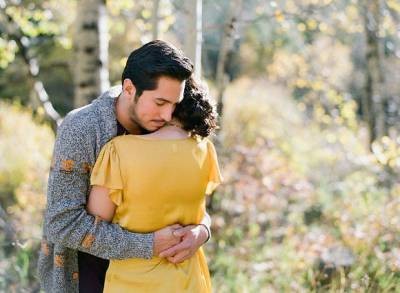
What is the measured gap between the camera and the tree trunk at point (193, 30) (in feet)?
11.7

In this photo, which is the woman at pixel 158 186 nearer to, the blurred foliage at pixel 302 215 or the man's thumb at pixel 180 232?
the man's thumb at pixel 180 232

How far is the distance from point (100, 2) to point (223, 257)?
2.17 m

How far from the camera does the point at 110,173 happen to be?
82.7 inches

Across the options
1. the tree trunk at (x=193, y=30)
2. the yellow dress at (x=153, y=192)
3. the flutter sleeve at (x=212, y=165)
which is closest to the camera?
the yellow dress at (x=153, y=192)

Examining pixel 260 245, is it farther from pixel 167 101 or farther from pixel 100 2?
pixel 167 101

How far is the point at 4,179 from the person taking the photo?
756 centimetres

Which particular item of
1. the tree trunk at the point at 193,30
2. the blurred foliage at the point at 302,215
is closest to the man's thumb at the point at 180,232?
the blurred foliage at the point at 302,215

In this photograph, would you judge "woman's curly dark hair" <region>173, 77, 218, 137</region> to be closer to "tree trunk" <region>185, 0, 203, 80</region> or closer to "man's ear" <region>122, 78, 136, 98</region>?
"man's ear" <region>122, 78, 136, 98</region>

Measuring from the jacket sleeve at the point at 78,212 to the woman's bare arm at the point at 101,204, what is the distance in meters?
0.02

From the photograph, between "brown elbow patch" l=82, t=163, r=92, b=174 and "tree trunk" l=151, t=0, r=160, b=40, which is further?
"tree trunk" l=151, t=0, r=160, b=40

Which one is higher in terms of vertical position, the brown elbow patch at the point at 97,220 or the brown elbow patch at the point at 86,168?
the brown elbow patch at the point at 86,168

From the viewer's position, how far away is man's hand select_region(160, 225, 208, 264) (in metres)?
2.18

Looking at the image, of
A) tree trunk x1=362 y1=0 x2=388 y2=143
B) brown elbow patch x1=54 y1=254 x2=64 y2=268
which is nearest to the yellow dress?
brown elbow patch x1=54 y1=254 x2=64 y2=268

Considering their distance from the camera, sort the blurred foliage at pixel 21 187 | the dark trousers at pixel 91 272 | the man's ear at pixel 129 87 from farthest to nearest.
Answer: the blurred foliage at pixel 21 187
the dark trousers at pixel 91 272
the man's ear at pixel 129 87
